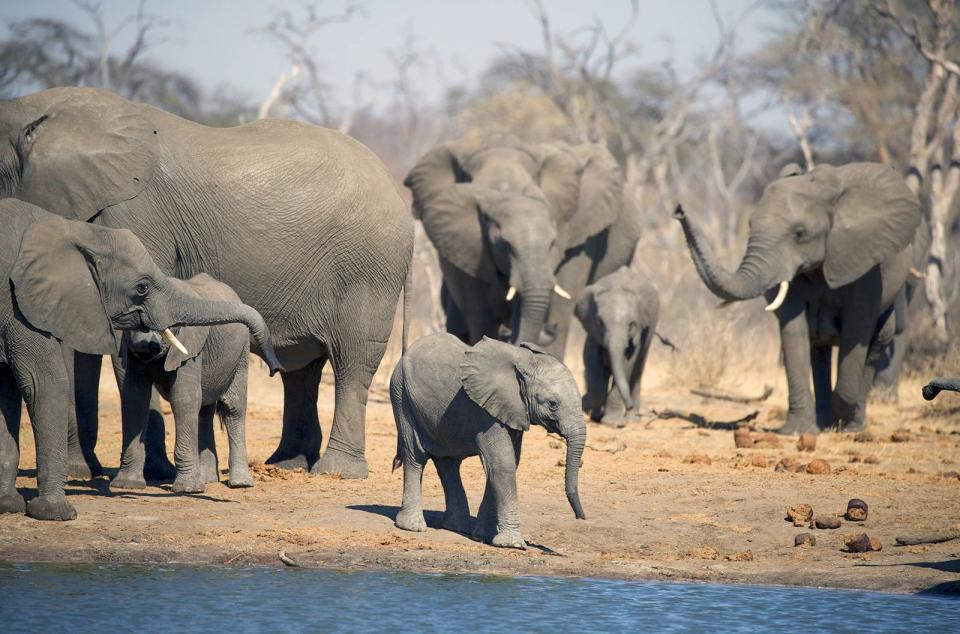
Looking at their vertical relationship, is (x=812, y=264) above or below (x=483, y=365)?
above

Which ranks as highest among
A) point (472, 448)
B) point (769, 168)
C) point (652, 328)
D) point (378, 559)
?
point (769, 168)

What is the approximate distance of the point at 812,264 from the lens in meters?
12.0

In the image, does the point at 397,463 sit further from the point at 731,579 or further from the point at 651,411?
the point at 651,411

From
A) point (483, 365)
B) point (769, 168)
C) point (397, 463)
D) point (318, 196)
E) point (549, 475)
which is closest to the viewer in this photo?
point (483, 365)

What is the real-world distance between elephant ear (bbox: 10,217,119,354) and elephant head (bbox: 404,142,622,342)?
5291 mm

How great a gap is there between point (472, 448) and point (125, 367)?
2.24 meters

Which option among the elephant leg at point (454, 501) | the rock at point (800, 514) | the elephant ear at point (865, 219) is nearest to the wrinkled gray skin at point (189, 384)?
the elephant leg at point (454, 501)

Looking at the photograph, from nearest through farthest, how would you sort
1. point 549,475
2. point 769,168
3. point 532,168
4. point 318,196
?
1. point 318,196
2. point 549,475
3. point 532,168
4. point 769,168

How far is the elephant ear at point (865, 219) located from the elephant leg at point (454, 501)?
5.32m

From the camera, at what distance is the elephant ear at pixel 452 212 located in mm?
13602

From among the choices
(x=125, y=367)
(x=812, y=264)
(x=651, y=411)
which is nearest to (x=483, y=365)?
(x=125, y=367)

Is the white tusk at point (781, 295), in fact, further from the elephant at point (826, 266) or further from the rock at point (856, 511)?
the rock at point (856, 511)

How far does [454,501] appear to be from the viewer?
Answer: 7.90 metres

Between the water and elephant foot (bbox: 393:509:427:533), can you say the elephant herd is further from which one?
the water
